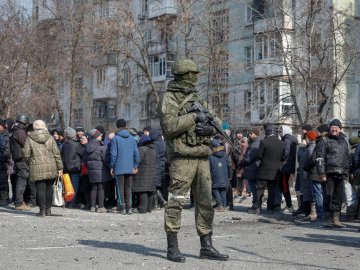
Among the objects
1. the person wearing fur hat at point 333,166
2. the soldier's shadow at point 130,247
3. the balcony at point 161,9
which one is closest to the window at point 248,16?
the balcony at point 161,9

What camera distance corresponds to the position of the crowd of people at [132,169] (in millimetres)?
15484

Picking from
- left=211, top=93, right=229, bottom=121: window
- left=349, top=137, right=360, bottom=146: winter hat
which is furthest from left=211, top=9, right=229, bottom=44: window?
left=349, top=137, right=360, bottom=146: winter hat

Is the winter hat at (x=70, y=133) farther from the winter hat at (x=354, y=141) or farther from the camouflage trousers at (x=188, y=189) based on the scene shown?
the camouflage trousers at (x=188, y=189)

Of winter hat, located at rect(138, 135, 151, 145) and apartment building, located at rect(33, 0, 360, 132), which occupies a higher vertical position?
apartment building, located at rect(33, 0, 360, 132)

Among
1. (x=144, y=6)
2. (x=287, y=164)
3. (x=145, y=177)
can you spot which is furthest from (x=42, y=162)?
(x=144, y=6)

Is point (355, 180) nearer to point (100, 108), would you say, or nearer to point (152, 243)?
point (152, 243)

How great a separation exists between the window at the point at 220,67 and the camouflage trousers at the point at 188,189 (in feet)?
82.4

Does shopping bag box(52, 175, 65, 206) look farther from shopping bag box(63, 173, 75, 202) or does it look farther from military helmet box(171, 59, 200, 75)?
military helmet box(171, 59, 200, 75)

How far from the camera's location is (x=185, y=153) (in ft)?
31.4

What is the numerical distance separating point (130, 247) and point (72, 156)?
741 centimetres

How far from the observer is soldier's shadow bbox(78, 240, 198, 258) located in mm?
10191

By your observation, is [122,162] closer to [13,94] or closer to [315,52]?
[315,52]

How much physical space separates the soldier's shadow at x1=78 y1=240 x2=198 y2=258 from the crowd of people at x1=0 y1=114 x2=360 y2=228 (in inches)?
169

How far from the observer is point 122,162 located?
16.7 metres
